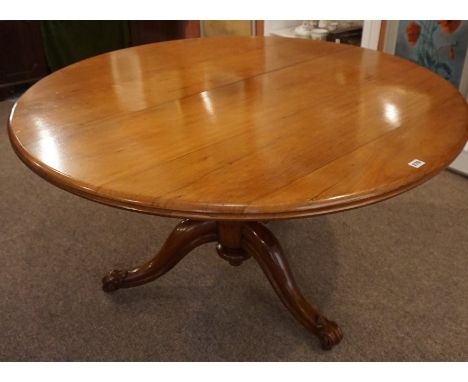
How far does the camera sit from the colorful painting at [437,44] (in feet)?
6.00

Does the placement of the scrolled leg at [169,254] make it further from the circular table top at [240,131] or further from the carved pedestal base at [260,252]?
the circular table top at [240,131]

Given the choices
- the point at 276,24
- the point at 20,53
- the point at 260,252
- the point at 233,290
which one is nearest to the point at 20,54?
the point at 20,53

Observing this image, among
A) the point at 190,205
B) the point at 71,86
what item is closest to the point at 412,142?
the point at 190,205

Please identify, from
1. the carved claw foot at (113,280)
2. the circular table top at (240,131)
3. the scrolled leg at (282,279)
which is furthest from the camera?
the carved claw foot at (113,280)

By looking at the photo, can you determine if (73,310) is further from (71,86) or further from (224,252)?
(71,86)

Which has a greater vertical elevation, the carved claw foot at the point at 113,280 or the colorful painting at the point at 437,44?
the colorful painting at the point at 437,44

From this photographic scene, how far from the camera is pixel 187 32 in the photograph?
3002mm

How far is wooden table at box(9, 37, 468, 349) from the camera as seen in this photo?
2.23 ft

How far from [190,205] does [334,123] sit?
0.38 meters

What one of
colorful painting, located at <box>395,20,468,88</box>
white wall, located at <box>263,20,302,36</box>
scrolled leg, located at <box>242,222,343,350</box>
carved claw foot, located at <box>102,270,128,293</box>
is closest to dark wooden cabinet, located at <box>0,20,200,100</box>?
white wall, located at <box>263,20,302,36</box>

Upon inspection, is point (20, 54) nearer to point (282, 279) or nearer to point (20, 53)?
point (20, 53)

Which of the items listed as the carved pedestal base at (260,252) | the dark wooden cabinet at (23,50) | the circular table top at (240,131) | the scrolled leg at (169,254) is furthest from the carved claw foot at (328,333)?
the dark wooden cabinet at (23,50)

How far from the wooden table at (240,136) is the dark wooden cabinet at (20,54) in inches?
59.9

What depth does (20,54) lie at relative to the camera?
102 inches
